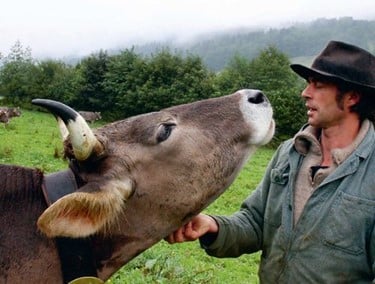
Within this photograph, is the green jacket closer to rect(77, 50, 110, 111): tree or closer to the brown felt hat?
the brown felt hat

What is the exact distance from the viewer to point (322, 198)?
426cm

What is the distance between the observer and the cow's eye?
3.96 metres

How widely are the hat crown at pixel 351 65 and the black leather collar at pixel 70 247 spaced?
2112 mm

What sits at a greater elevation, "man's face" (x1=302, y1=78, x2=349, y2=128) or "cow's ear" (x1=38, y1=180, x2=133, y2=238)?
"man's face" (x1=302, y1=78, x2=349, y2=128)

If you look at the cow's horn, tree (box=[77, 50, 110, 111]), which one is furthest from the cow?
tree (box=[77, 50, 110, 111])

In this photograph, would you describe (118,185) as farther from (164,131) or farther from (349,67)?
(349,67)

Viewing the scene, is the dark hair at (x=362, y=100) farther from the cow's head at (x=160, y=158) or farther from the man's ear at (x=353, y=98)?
the cow's head at (x=160, y=158)

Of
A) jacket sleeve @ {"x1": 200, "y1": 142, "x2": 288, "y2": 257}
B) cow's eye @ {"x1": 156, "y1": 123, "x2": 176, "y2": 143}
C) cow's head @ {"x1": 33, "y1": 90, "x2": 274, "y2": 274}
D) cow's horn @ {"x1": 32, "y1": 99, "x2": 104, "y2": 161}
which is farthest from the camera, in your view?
jacket sleeve @ {"x1": 200, "y1": 142, "x2": 288, "y2": 257}

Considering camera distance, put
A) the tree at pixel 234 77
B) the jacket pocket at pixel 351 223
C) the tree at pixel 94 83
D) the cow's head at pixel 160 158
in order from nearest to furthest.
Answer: the cow's head at pixel 160 158, the jacket pocket at pixel 351 223, the tree at pixel 94 83, the tree at pixel 234 77

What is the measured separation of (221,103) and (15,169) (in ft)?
4.93

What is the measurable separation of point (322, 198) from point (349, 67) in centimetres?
101

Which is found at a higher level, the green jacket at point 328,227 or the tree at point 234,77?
the green jacket at point 328,227

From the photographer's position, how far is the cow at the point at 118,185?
3.41 meters

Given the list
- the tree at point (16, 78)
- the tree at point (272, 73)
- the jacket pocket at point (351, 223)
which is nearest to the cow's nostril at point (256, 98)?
the jacket pocket at point (351, 223)
